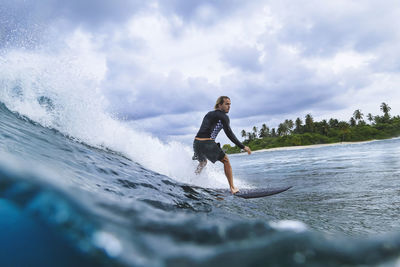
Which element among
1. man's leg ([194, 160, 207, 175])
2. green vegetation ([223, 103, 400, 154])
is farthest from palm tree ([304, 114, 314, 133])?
man's leg ([194, 160, 207, 175])

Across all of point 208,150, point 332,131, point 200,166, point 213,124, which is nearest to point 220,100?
point 213,124

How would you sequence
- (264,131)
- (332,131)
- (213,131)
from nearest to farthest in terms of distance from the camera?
(213,131) → (332,131) → (264,131)

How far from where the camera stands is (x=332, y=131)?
8719 centimetres

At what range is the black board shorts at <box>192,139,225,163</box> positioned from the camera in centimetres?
576

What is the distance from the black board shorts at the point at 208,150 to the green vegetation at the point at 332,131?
69231 mm

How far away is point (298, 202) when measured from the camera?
450 cm

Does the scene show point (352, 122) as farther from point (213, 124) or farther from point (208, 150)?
point (208, 150)

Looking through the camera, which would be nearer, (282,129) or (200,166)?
(200,166)

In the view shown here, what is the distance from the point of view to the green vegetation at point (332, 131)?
3091 inches

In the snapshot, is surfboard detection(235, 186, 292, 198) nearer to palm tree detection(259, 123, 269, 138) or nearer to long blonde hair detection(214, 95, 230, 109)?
long blonde hair detection(214, 95, 230, 109)

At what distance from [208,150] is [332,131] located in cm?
9355

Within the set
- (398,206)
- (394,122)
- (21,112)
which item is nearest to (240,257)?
(398,206)

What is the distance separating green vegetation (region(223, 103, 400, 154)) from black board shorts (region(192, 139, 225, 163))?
69.2 meters

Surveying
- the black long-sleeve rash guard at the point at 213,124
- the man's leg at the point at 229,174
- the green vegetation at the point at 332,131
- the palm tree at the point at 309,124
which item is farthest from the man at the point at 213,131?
the palm tree at the point at 309,124
